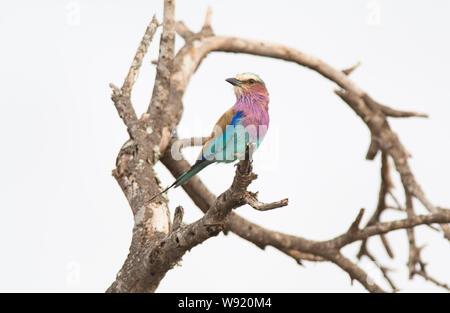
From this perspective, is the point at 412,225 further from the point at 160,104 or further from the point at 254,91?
the point at 160,104

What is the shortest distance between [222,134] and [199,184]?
231 cm

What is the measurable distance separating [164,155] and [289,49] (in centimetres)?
262

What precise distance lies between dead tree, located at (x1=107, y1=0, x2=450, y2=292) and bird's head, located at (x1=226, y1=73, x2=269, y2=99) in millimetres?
1018

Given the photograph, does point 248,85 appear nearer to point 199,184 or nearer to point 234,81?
point 234,81

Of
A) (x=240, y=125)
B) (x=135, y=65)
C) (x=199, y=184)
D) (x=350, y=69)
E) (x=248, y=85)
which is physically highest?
(x=350, y=69)

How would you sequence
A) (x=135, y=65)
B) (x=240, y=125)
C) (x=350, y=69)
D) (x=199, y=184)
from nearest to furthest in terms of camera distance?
(x=240, y=125) < (x=135, y=65) < (x=199, y=184) < (x=350, y=69)

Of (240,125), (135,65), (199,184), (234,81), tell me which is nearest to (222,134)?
(240,125)

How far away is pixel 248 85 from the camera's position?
4.33 m

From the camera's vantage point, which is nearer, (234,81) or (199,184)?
(234,81)

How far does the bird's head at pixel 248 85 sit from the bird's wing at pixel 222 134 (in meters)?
0.15

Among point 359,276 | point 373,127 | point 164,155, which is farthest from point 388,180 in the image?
point 164,155

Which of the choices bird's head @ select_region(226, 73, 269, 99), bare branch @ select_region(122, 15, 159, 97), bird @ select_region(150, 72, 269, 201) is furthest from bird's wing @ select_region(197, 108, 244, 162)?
bare branch @ select_region(122, 15, 159, 97)

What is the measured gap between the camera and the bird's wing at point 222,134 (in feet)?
14.0

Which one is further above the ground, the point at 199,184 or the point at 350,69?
the point at 350,69
